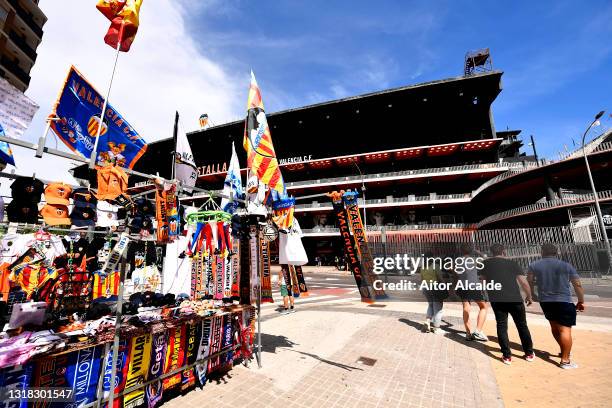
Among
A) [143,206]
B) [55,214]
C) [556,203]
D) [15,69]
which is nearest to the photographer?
[55,214]

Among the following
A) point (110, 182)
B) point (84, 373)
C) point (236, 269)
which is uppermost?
point (110, 182)

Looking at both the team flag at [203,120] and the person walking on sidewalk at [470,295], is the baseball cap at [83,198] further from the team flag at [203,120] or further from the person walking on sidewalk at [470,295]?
the team flag at [203,120]

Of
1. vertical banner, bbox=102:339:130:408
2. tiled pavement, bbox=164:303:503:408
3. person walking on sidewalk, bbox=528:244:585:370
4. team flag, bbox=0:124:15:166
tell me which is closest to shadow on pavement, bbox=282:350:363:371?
tiled pavement, bbox=164:303:503:408

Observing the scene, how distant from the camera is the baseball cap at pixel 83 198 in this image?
4.18m

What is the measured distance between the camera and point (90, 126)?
159 inches

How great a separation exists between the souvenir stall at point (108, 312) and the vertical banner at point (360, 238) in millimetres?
2058

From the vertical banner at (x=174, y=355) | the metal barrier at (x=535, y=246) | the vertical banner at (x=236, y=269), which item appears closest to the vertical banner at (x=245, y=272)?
the vertical banner at (x=236, y=269)

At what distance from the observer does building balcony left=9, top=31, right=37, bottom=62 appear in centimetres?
3059

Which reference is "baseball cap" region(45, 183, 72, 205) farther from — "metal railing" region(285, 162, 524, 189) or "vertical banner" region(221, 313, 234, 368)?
"metal railing" region(285, 162, 524, 189)

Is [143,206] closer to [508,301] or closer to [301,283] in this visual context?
[301,283]

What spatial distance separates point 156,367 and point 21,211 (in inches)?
114

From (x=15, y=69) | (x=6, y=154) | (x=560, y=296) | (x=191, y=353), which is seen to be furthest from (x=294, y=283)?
(x=15, y=69)

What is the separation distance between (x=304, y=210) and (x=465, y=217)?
21272 mm

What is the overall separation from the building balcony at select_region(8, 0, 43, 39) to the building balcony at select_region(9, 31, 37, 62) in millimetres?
1891
